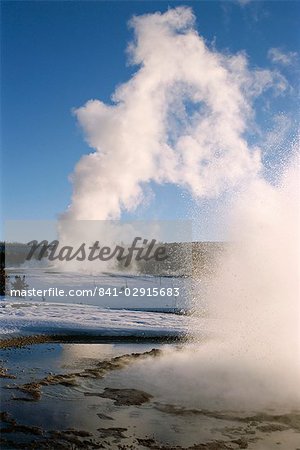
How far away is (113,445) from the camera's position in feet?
31.6

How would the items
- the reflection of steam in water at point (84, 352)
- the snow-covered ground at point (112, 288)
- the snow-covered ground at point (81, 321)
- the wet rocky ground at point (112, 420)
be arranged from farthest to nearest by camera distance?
the snow-covered ground at point (112, 288)
the snow-covered ground at point (81, 321)
the reflection of steam in water at point (84, 352)
the wet rocky ground at point (112, 420)

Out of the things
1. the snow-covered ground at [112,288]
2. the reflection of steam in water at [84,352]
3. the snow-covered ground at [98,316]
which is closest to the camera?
the reflection of steam in water at [84,352]

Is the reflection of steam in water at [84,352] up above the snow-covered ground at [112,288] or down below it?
below

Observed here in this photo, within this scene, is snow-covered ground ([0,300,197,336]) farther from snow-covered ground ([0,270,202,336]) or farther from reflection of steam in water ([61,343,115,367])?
reflection of steam in water ([61,343,115,367])

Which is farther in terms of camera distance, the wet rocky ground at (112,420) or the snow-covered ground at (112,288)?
the snow-covered ground at (112,288)

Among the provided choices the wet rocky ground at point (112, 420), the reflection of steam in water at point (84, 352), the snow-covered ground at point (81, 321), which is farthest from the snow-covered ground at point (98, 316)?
the wet rocky ground at point (112, 420)

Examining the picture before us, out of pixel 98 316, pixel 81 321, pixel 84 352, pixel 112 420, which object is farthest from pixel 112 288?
pixel 112 420

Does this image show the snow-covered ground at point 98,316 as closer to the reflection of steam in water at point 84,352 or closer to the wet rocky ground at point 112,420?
the reflection of steam in water at point 84,352

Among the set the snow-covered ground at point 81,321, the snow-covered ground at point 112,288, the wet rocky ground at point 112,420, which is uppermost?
the snow-covered ground at point 112,288

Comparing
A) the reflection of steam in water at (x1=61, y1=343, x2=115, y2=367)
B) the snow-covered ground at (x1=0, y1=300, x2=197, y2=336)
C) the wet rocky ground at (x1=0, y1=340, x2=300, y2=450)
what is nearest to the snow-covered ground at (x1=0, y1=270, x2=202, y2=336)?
the snow-covered ground at (x1=0, y1=300, x2=197, y2=336)

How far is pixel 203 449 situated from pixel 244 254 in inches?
A: 597

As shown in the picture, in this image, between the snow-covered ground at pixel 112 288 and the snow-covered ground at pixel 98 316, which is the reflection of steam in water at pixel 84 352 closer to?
the snow-covered ground at pixel 98 316

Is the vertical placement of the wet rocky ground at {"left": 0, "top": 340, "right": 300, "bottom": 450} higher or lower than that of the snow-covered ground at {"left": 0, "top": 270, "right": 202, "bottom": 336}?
lower

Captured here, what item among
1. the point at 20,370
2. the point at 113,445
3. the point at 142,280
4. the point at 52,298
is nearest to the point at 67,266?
the point at 142,280
